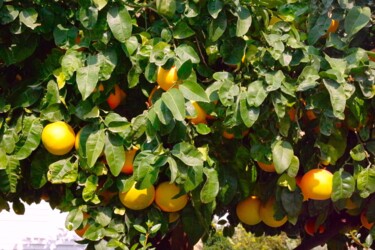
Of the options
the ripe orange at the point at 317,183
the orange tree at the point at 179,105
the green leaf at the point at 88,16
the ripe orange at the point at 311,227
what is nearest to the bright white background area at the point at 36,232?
the ripe orange at the point at 311,227

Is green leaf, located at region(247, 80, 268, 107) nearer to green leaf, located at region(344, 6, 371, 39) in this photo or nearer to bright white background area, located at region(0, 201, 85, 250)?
green leaf, located at region(344, 6, 371, 39)

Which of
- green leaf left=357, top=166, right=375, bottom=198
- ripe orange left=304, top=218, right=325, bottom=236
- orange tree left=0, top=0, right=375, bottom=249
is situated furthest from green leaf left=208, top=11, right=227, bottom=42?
A: ripe orange left=304, top=218, right=325, bottom=236

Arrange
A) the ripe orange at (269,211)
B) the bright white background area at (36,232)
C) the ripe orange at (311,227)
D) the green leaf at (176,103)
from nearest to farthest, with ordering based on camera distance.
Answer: the green leaf at (176,103)
the ripe orange at (269,211)
the ripe orange at (311,227)
the bright white background area at (36,232)

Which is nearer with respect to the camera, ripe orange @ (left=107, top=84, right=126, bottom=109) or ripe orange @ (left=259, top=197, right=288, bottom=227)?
ripe orange @ (left=107, top=84, right=126, bottom=109)

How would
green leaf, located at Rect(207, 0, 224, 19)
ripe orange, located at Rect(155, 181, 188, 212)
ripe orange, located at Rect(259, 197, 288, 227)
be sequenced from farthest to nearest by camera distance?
1. ripe orange, located at Rect(259, 197, 288, 227)
2. ripe orange, located at Rect(155, 181, 188, 212)
3. green leaf, located at Rect(207, 0, 224, 19)

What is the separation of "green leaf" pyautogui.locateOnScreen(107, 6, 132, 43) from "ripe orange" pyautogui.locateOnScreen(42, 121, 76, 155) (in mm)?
256

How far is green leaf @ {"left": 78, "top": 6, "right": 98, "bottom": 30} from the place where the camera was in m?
1.38

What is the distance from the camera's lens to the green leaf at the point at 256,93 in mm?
1363

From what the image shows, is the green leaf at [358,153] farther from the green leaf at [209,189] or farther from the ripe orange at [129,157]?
the ripe orange at [129,157]

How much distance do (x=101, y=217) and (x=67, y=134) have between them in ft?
0.72

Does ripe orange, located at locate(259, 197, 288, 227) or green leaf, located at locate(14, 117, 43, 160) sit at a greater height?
green leaf, located at locate(14, 117, 43, 160)

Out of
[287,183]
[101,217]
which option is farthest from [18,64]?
[287,183]

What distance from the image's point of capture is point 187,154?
1353 millimetres

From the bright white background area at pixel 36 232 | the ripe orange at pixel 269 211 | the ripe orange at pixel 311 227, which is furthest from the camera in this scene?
the bright white background area at pixel 36 232
